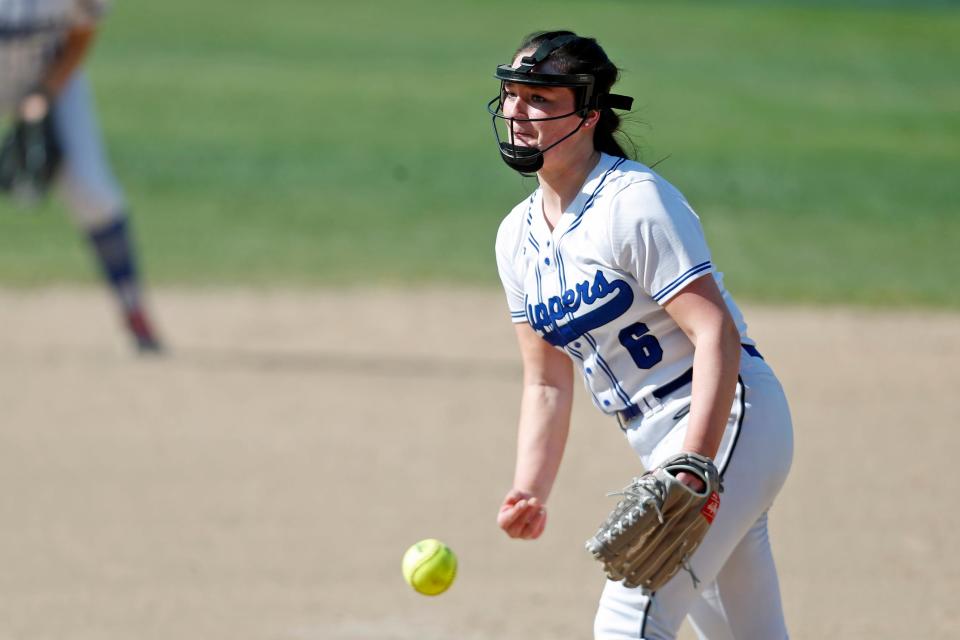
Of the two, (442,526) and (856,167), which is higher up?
(442,526)

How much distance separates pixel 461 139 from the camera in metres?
14.5

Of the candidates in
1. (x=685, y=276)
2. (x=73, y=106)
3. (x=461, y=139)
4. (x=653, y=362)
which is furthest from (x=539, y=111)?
(x=461, y=139)

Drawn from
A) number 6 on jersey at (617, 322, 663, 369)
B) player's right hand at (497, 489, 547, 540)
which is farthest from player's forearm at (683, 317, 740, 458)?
player's right hand at (497, 489, 547, 540)

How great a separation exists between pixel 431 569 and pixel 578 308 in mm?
876

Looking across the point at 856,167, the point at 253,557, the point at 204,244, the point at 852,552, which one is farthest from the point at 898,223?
the point at 253,557

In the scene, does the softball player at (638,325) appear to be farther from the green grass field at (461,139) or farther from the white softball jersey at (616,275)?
the green grass field at (461,139)

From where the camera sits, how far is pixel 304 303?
9.04 metres

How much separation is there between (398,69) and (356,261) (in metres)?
8.64

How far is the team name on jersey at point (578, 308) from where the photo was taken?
297cm

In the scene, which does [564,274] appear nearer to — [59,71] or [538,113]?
[538,113]

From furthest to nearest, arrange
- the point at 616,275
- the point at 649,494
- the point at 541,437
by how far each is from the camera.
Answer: the point at 541,437 → the point at 616,275 → the point at 649,494

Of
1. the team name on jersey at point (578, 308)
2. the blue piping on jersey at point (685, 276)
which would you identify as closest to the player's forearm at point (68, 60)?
the team name on jersey at point (578, 308)

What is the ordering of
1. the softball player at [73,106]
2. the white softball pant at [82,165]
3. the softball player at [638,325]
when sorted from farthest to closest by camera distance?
the white softball pant at [82,165]
the softball player at [73,106]
the softball player at [638,325]

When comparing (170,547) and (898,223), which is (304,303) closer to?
(170,547)
